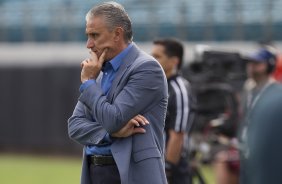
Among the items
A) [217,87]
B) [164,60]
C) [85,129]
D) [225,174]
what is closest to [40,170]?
[217,87]

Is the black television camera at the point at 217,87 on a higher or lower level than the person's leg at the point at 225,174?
higher

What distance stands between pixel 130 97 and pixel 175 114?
2.04 meters

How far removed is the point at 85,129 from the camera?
5148 mm

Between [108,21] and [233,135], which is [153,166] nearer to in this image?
[108,21]

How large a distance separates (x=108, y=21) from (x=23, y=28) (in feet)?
48.9

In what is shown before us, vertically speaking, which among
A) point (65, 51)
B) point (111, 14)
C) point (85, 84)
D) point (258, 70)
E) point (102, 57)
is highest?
point (111, 14)

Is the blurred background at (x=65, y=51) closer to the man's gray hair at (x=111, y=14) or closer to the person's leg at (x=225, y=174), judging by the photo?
the person's leg at (x=225, y=174)

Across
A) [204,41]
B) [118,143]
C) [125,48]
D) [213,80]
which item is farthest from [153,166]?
[204,41]

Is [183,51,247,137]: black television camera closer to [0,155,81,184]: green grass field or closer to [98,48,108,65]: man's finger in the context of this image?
[0,155,81,184]: green grass field

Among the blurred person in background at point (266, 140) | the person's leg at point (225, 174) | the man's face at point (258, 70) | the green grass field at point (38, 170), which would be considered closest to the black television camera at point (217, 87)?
the person's leg at point (225, 174)

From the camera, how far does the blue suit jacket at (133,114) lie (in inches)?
196

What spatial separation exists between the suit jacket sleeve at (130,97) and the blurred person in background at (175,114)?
1883mm

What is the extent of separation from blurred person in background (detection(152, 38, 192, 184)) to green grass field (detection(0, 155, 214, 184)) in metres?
6.08

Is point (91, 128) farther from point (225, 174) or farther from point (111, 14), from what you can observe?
point (225, 174)
